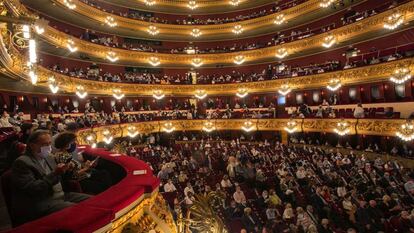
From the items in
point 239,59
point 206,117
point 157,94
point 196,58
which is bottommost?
point 206,117

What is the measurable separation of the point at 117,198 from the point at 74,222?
0.46m

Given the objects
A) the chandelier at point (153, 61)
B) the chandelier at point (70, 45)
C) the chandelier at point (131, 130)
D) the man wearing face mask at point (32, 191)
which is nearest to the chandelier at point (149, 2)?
the chandelier at point (153, 61)

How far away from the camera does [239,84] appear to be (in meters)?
33.5

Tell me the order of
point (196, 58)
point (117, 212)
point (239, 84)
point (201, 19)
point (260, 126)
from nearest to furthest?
point (117, 212), point (260, 126), point (239, 84), point (196, 58), point (201, 19)

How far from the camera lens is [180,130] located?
32062 millimetres

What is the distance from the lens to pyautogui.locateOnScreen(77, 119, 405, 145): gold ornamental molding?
1844 cm

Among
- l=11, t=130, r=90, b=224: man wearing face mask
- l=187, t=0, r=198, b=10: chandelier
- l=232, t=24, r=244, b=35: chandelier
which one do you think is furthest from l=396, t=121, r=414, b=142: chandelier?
l=187, t=0, r=198, b=10: chandelier

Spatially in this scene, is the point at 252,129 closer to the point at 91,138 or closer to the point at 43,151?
the point at 91,138

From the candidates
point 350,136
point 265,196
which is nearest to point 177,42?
point 350,136

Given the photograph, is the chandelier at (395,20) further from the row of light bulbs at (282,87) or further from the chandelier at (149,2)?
the chandelier at (149,2)

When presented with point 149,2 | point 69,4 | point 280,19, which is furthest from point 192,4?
point 69,4

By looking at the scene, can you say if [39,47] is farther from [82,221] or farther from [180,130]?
[82,221]

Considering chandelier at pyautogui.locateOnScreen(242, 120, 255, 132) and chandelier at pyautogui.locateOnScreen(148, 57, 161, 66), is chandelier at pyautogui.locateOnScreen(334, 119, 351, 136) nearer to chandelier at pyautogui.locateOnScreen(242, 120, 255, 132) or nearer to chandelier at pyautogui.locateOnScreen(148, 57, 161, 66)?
chandelier at pyautogui.locateOnScreen(242, 120, 255, 132)

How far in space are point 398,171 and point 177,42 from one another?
28.5 meters
